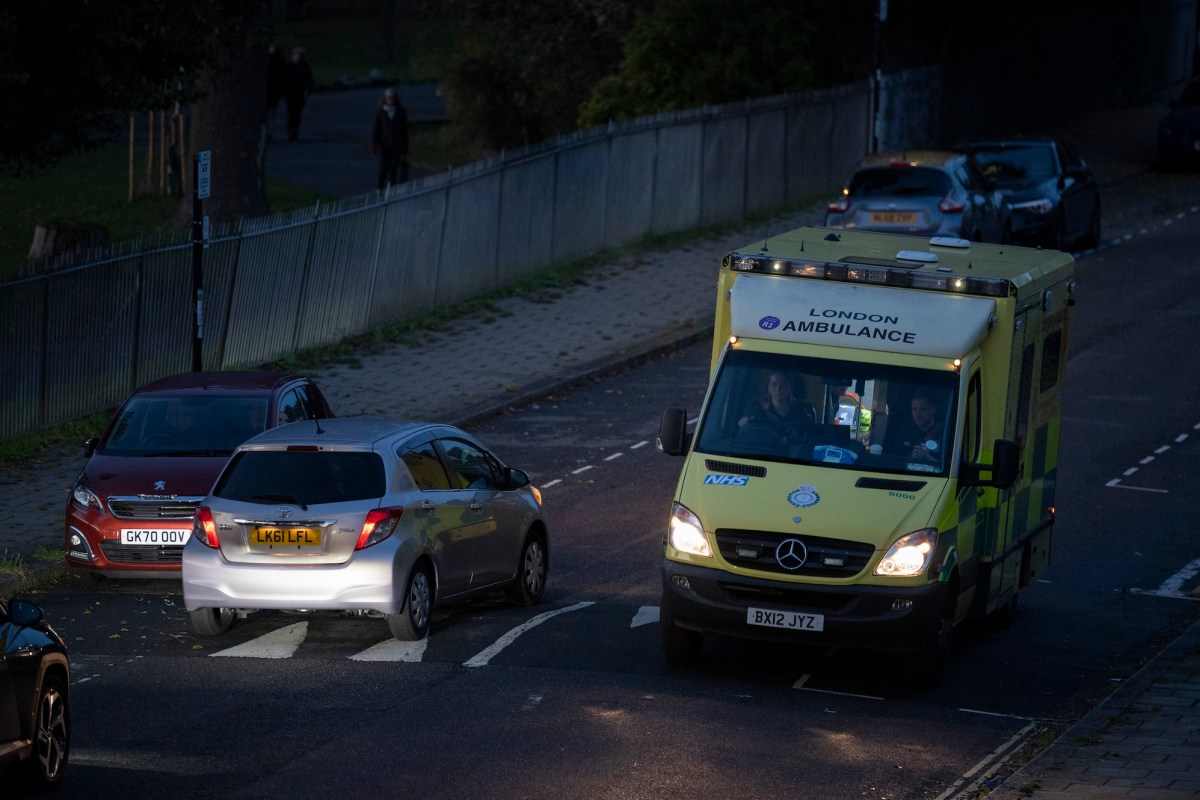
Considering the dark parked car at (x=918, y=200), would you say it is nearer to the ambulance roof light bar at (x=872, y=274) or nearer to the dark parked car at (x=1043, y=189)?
the dark parked car at (x=1043, y=189)

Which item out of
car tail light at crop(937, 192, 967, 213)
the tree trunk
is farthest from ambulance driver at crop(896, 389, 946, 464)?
the tree trunk

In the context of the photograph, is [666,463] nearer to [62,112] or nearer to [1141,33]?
[62,112]

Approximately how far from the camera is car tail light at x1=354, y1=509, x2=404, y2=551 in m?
12.6

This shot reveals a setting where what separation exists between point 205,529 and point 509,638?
2.11 m

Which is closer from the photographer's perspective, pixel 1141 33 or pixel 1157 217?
pixel 1157 217

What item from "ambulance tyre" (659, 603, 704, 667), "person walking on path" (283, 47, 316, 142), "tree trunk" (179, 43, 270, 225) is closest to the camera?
"ambulance tyre" (659, 603, 704, 667)

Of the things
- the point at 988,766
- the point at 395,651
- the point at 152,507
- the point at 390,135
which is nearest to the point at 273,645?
the point at 395,651

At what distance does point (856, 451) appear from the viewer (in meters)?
12.2

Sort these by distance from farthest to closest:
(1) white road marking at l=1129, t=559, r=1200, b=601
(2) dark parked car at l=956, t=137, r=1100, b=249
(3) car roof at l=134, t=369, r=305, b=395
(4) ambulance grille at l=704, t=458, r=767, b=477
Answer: (2) dark parked car at l=956, t=137, r=1100, b=249 → (3) car roof at l=134, t=369, r=305, b=395 → (1) white road marking at l=1129, t=559, r=1200, b=601 → (4) ambulance grille at l=704, t=458, r=767, b=477

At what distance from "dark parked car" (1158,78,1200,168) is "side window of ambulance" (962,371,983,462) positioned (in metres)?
30.2

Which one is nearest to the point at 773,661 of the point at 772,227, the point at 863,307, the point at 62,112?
the point at 863,307

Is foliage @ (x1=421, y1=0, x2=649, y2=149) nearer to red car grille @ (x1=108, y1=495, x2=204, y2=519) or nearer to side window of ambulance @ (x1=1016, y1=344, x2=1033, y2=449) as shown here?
red car grille @ (x1=108, y1=495, x2=204, y2=519)

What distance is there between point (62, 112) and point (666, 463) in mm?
6924

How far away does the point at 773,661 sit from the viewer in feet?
42.3
